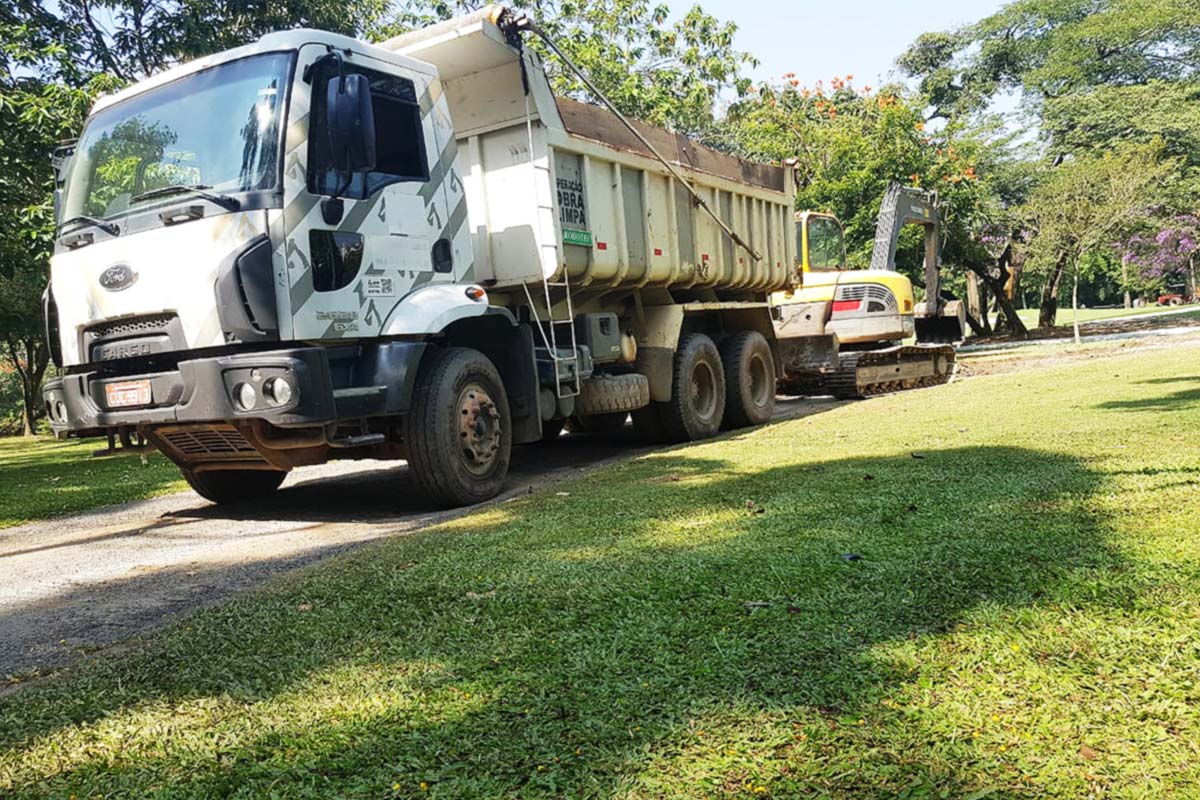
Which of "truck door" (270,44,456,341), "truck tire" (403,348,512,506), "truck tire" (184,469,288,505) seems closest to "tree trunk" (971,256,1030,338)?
"truck tire" (403,348,512,506)

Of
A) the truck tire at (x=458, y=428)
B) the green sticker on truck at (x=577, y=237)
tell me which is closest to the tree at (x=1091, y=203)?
the green sticker on truck at (x=577, y=237)

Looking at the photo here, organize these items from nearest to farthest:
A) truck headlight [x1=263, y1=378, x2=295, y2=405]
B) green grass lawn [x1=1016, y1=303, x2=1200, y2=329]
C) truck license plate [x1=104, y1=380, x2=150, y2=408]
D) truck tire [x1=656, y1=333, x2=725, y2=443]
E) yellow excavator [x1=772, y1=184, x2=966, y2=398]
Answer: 1. truck headlight [x1=263, y1=378, x2=295, y2=405]
2. truck license plate [x1=104, y1=380, x2=150, y2=408]
3. truck tire [x1=656, y1=333, x2=725, y2=443]
4. yellow excavator [x1=772, y1=184, x2=966, y2=398]
5. green grass lawn [x1=1016, y1=303, x2=1200, y2=329]

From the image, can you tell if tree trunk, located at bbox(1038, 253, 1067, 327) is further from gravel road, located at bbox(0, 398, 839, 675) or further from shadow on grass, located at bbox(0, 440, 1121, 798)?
shadow on grass, located at bbox(0, 440, 1121, 798)

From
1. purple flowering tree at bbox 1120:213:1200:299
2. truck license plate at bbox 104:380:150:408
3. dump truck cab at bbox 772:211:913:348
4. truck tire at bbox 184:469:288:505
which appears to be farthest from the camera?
purple flowering tree at bbox 1120:213:1200:299

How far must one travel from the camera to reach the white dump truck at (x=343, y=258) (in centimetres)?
539

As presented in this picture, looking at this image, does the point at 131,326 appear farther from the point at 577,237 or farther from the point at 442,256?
the point at 577,237

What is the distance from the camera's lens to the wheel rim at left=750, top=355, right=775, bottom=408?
1076 cm

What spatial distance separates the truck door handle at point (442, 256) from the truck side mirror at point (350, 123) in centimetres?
88

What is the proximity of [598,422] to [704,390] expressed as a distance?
123 centimetres

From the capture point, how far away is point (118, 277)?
5.61 metres

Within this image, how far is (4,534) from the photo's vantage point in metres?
6.91

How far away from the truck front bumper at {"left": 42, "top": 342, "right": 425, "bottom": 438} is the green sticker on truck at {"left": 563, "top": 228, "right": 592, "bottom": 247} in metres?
1.97

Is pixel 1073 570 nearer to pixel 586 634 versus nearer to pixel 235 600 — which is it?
pixel 586 634

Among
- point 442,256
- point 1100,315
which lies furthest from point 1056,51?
point 442,256
